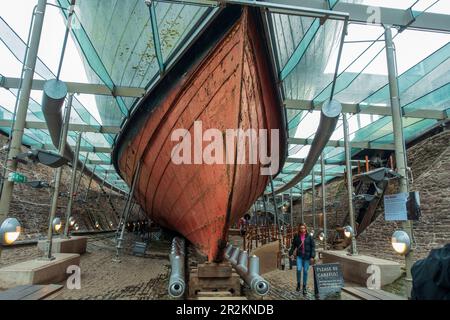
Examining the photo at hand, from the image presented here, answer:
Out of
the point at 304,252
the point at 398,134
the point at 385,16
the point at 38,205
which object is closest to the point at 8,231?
the point at 304,252

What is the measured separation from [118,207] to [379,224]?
25253 millimetres

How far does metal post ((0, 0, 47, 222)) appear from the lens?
13.7 ft

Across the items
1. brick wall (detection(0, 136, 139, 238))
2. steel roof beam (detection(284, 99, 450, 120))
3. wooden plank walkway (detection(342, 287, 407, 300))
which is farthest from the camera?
brick wall (detection(0, 136, 139, 238))

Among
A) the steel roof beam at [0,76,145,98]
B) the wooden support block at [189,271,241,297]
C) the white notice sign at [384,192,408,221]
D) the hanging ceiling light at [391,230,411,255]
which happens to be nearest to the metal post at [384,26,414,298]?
the white notice sign at [384,192,408,221]

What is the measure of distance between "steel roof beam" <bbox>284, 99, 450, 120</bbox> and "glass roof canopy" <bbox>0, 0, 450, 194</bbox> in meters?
0.04

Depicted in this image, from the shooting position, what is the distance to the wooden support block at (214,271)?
4.98m

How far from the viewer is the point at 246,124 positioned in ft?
14.6

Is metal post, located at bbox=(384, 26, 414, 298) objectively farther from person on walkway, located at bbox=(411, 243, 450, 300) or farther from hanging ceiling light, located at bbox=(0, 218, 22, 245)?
hanging ceiling light, located at bbox=(0, 218, 22, 245)

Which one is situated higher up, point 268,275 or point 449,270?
point 449,270

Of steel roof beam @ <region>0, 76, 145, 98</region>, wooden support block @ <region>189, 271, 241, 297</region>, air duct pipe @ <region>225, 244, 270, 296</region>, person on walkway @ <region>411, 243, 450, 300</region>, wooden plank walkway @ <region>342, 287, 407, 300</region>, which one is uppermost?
steel roof beam @ <region>0, 76, 145, 98</region>

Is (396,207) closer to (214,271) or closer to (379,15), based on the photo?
(214,271)
